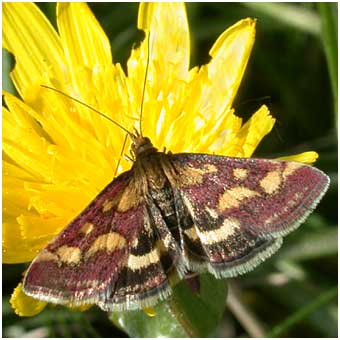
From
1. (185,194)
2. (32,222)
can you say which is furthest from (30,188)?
(185,194)

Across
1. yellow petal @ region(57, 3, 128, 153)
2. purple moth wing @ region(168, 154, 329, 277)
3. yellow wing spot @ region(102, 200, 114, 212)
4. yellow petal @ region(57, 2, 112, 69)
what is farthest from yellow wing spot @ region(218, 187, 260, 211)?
yellow petal @ region(57, 2, 112, 69)

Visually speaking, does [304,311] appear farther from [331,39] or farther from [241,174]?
[331,39]

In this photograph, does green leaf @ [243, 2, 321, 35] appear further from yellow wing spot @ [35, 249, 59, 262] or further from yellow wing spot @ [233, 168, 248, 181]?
yellow wing spot @ [35, 249, 59, 262]

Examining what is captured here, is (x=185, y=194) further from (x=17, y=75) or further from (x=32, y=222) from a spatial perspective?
(x=17, y=75)

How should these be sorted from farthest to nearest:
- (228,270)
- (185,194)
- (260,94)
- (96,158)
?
(260,94) → (96,158) → (185,194) → (228,270)

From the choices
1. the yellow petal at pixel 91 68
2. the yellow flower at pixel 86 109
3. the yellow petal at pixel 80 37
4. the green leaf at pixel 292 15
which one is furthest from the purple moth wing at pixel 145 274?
the green leaf at pixel 292 15

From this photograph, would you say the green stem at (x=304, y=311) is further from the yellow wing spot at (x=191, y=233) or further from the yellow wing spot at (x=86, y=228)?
the yellow wing spot at (x=86, y=228)
